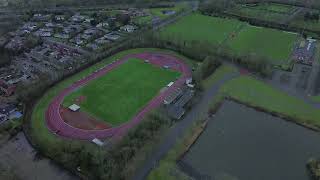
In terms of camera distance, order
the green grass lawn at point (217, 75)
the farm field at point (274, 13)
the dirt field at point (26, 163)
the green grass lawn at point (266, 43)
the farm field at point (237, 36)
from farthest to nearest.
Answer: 1. the farm field at point (274, 13)
2. the farm field at point (237, 36)
3. the green grass lawn at point (266, 43)
4. the green grass lawn at point (217, 75)
5. the dirt field at point (26, 163)

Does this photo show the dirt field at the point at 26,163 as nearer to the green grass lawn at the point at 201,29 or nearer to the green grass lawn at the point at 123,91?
the green grass lawn at the point at 123,91

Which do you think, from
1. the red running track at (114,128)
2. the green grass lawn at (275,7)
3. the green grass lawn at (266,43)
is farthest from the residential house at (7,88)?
the green grass lawn at (275,7)

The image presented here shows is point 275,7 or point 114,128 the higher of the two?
point 275,7

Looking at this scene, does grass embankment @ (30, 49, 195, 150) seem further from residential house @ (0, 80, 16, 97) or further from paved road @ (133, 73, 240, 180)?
paved road @ (133, 73, 240, 180)

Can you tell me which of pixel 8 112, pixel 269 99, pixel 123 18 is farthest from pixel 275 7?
pixel 8 112

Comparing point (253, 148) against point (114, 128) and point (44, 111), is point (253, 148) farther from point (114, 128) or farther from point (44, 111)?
point (44, 111)

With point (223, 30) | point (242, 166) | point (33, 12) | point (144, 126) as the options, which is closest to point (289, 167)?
point (242, 166)
